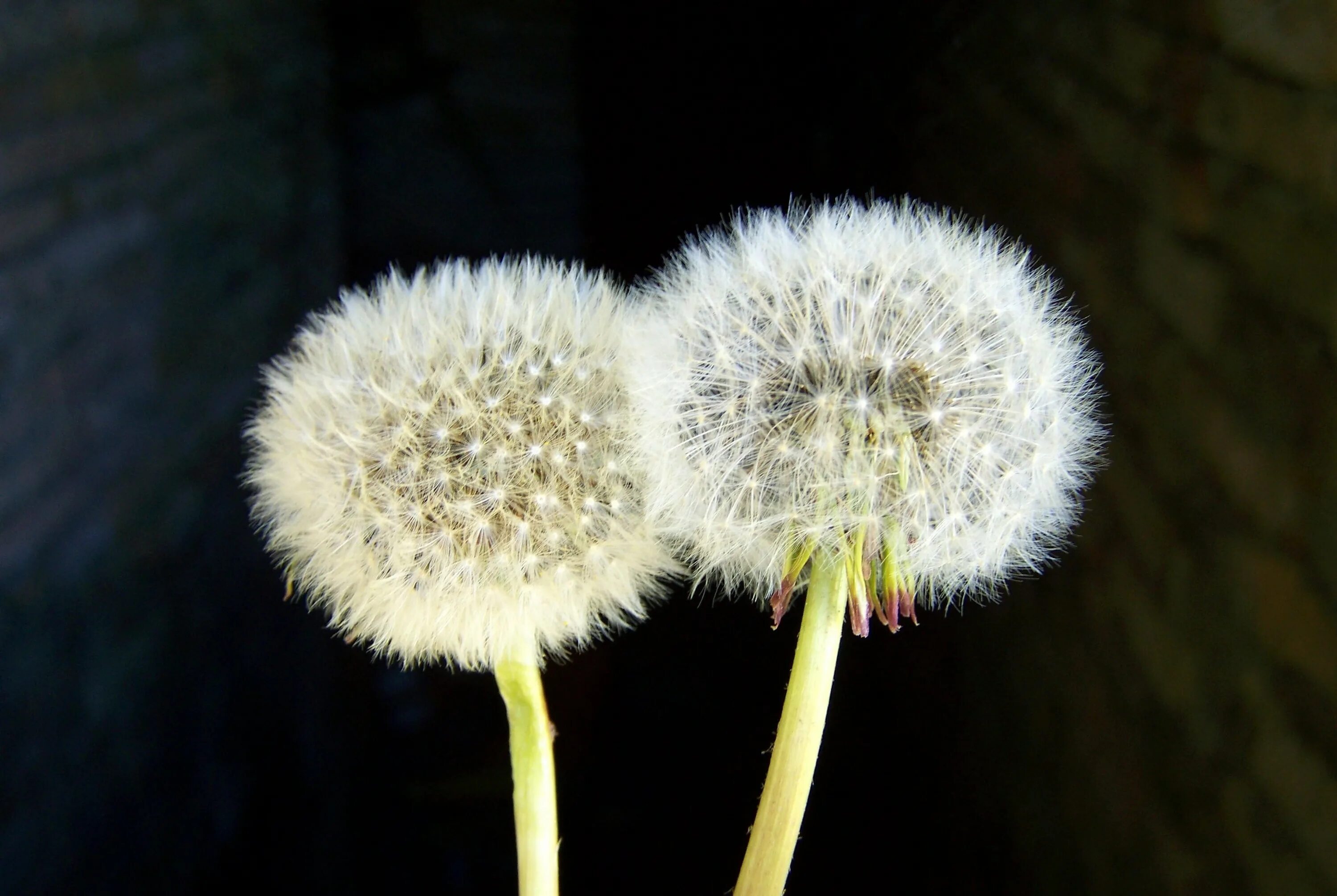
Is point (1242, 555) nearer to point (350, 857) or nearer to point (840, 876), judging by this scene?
point (840, 876)

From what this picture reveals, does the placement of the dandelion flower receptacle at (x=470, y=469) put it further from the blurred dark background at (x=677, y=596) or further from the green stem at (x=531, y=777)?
the blurred dark background at (x=677, y=596)

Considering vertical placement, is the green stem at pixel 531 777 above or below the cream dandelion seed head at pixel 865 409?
below

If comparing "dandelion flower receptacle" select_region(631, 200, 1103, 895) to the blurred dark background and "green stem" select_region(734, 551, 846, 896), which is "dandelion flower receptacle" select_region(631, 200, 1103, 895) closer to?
"green stem" select_region(734, 551, 846, 896)

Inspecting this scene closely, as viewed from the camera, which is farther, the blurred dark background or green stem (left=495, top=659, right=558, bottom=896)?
green stem (left=495, top=659, right=558, bottom=896)

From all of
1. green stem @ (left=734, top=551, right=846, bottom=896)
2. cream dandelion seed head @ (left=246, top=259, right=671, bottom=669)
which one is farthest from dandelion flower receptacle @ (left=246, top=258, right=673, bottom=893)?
green stem @ (left=734, top=551, right=846, bottom=896)

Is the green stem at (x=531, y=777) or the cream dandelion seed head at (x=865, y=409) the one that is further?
the green stem at (x=531, y=777)

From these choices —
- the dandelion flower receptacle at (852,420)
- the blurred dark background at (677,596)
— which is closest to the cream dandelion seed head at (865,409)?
the dandelion flower receptacle at (852,420)

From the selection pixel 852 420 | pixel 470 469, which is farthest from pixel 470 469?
pixel 852 420
